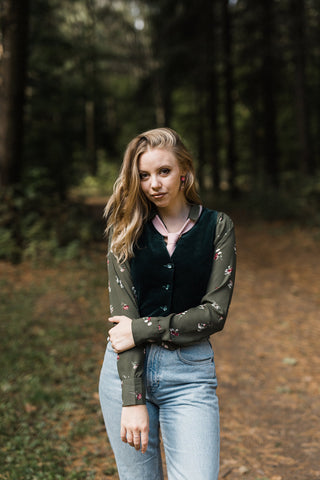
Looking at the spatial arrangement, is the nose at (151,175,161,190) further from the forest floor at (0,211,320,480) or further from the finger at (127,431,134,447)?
the forest floor at (0,211,320,480)

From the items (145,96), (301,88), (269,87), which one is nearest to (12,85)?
(301,88)

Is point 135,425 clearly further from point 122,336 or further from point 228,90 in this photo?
point 228,90

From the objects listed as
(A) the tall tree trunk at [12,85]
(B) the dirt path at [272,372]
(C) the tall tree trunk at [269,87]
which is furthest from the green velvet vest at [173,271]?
(C) the tall tree trunk at [269,87]

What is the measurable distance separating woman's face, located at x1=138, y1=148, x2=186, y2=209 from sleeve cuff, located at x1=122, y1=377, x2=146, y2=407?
0.77 metres

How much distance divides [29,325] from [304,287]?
16.0 ft

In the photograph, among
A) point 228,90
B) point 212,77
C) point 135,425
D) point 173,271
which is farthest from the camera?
point 212,77

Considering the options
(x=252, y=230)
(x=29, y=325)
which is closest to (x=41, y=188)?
(x=29, y=325)

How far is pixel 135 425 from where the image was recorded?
1.91 m

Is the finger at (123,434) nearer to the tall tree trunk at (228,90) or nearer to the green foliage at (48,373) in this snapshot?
the green foliage at (48,373)

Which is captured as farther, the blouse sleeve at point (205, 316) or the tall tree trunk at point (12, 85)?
the tall tree trunk at point (12, 85)

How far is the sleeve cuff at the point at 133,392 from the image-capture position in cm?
192

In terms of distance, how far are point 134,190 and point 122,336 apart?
64 centimetres

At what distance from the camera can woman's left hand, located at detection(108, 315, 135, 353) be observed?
197 centimetres

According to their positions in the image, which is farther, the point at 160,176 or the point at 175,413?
the point at 160,176
